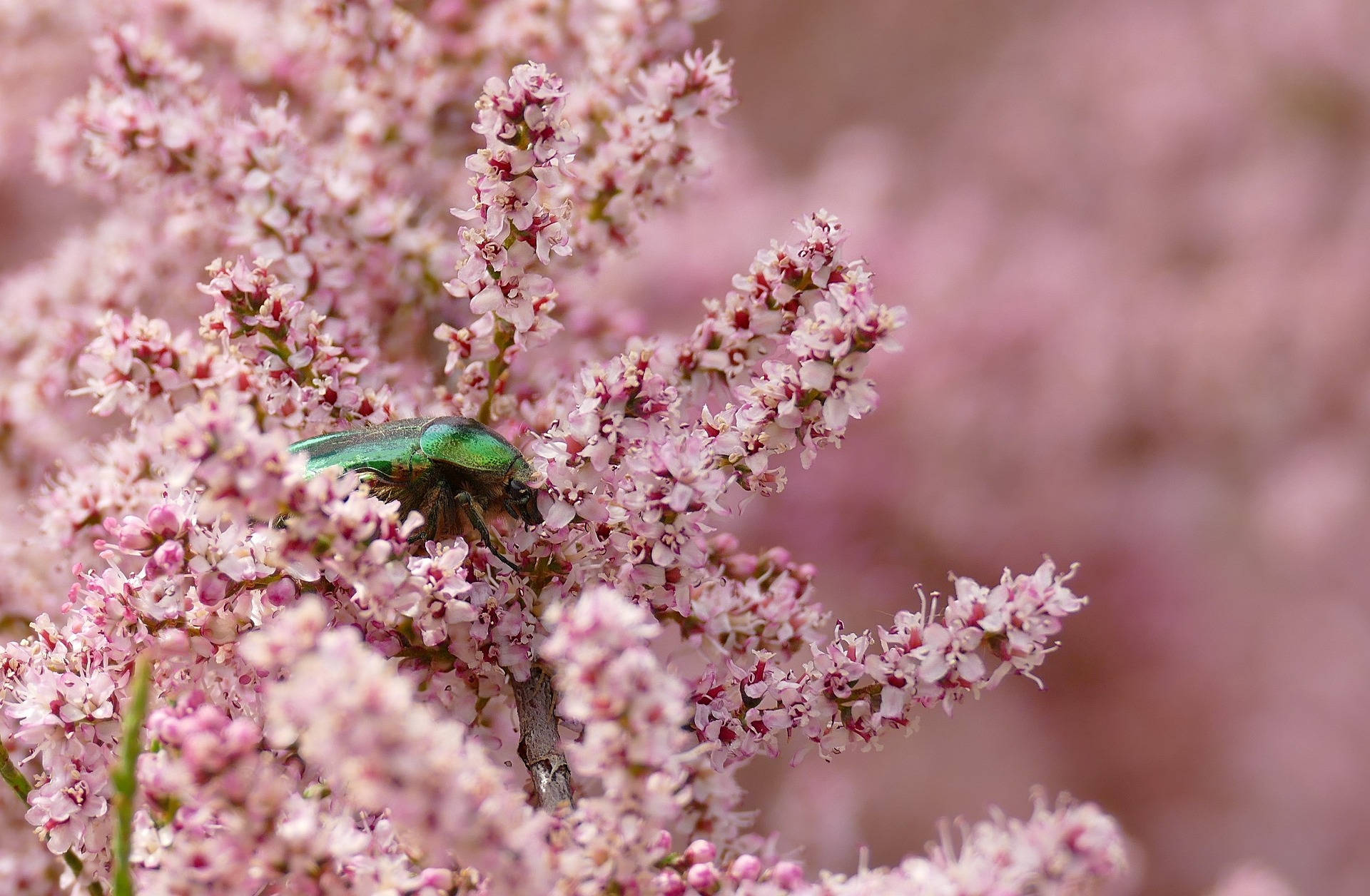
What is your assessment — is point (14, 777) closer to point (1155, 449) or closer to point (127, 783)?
point (127, 783)

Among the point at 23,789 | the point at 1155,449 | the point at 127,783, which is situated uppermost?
the point at 1155,449

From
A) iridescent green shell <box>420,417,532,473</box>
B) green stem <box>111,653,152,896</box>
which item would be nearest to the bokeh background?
iridescent green shell <box>420,417,532,473</box>

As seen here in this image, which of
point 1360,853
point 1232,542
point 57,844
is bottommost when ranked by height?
point 57,844

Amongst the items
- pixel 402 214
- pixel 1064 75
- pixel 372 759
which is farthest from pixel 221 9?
pixel 1064 75

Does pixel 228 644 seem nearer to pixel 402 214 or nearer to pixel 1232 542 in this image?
pixel 402 214

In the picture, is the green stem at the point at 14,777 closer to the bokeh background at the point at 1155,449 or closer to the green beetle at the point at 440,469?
the green beetle at the point at 440,469

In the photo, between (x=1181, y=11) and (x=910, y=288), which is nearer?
(x=910, y=288)

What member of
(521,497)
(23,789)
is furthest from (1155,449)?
(23,789)

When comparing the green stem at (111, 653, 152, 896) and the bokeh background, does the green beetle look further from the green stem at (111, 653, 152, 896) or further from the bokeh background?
Answer: the bokeh background
